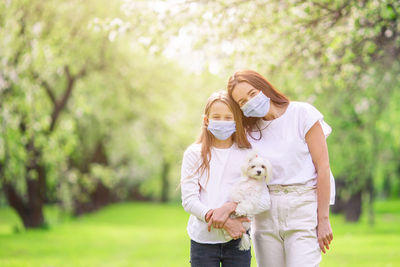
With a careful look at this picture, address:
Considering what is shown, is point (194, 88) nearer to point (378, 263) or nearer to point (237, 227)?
point (378, 263)

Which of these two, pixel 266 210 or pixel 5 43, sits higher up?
pixel 5 43

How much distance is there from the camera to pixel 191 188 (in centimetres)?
367

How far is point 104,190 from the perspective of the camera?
3403cm

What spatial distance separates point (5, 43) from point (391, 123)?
12.5m

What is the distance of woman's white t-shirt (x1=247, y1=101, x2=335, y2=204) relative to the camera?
3.72 meters

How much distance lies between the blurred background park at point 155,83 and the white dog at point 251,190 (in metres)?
1.83

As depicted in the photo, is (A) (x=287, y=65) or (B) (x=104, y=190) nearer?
(A) (x=287, y=65)

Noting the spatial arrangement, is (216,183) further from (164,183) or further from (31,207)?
(164,183)

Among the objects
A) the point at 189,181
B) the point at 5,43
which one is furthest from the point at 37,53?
the point at 189,181

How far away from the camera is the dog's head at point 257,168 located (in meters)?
3.56

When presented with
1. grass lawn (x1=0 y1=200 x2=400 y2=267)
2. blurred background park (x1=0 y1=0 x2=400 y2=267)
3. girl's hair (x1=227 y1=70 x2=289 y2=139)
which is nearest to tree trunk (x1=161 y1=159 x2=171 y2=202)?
blurred background park (x1=0 y1=0 x2=400 y2=267)

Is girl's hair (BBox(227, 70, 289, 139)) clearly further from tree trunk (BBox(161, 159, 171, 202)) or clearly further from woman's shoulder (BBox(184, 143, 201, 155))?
tree trunk (BBox(161, 159, 171, 202))

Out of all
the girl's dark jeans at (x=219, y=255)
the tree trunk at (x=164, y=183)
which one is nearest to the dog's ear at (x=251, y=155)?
the girl's dark jeans at (x=219, y=255)

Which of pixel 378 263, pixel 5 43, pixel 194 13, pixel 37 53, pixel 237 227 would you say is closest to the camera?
pixel 237 227
